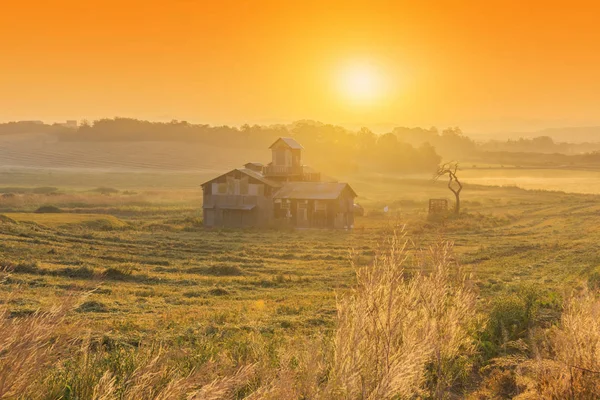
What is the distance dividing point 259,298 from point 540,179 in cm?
13232

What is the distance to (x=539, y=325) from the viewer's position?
1589cm

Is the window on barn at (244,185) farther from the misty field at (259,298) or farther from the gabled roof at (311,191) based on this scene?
the misty field at (259,298)

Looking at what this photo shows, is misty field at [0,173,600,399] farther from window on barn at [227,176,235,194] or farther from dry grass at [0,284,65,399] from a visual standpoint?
window on barn at [227,176,235,194]

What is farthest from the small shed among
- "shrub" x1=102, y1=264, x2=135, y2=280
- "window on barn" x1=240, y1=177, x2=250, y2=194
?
"shrub" x1=102, y1=264, x2=135, y2=280

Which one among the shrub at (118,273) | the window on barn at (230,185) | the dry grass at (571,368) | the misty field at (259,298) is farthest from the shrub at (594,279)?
the window on barn at (230,185)

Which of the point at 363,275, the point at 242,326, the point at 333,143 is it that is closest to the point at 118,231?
the point at 242,326

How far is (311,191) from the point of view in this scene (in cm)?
5662

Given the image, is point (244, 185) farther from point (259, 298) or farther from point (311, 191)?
point (259, 298)

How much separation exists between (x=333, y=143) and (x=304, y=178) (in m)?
111

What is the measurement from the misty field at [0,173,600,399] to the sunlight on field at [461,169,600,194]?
5853 cm

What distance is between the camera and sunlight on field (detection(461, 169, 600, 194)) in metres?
118

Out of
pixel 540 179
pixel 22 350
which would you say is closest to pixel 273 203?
pixel 22 350

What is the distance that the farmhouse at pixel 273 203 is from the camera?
55.6m

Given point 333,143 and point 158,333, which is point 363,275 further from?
point 333,143
